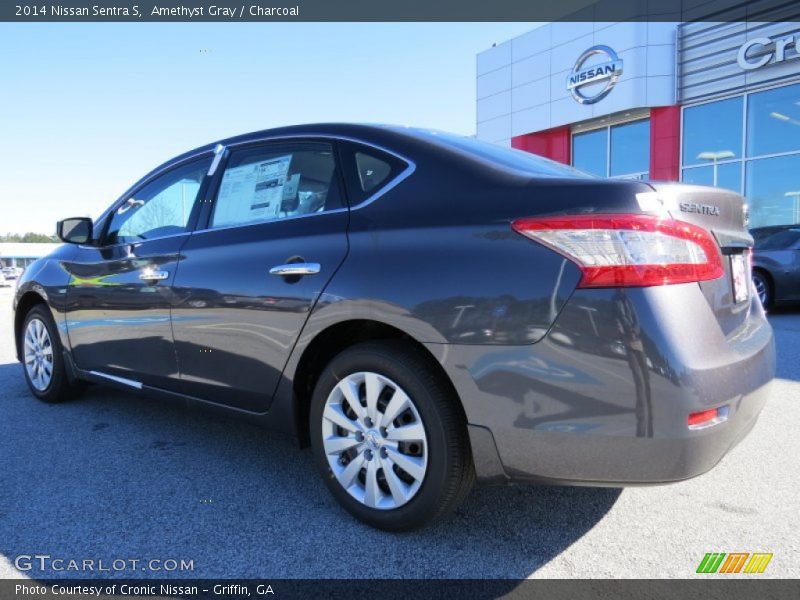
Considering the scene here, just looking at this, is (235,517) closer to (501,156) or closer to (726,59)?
(501,156)

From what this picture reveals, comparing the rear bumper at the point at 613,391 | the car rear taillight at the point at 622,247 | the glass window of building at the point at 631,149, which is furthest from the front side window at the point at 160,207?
the glass window of building at the point at 631,149

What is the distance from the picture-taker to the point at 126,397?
14.7 feet

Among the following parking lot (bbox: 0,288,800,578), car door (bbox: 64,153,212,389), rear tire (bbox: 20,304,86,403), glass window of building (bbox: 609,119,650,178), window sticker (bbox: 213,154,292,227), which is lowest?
parking lot (bbox: 0,288,800,578)

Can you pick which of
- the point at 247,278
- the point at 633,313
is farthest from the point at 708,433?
the point at 247,278

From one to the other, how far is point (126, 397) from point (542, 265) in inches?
148

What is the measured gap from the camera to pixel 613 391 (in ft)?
5.84

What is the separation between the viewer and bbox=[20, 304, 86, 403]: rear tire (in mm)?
4133

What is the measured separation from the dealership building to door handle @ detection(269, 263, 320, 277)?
15129 mm

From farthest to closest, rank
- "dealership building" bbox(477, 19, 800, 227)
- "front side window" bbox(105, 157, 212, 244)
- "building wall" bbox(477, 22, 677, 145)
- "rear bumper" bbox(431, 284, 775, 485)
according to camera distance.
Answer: "building wall" bbox(477, 22, 677, 145) < "dealership building" bbox(477, 19, 800, 227) < "front side window" bbox(105, 157, 212, 244) < "rear bumper" bbox(431, 284, 775, 485)

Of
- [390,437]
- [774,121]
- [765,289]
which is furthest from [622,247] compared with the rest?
[774,121]

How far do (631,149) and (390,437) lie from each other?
55.9 ft

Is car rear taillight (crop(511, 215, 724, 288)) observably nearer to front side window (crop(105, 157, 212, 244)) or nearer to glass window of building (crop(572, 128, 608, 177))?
front side window (crop(105, 157, 212, 244))

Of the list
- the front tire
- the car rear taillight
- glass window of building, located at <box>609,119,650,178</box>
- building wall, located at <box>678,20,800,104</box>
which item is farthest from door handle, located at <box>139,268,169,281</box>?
glass window of building, located at <box>609,119,650,178</box>

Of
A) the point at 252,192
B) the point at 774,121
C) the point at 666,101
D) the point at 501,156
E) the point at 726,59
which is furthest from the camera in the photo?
the point at 666,101
